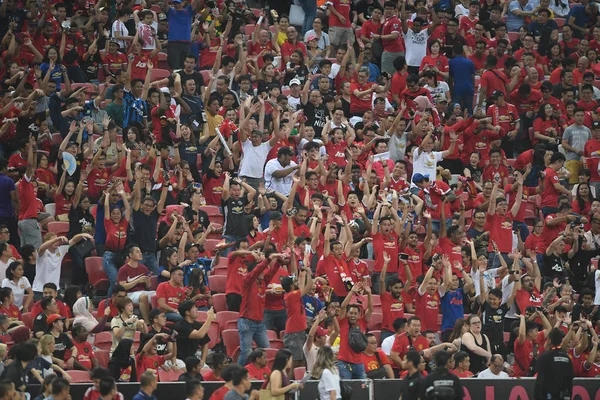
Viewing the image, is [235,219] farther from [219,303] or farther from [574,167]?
[574,167]

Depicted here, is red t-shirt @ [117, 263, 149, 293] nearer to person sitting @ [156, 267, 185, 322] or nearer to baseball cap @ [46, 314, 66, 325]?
person sitting @ [156, 267, 185, 322]

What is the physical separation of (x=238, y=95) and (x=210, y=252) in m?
3.67

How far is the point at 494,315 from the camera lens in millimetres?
16703

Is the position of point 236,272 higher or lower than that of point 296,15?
lower

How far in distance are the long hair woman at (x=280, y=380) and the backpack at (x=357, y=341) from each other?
1.95 m

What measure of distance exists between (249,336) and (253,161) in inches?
154

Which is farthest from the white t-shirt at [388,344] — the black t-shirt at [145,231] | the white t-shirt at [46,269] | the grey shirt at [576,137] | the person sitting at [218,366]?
A: the grey shirt at [576,137]

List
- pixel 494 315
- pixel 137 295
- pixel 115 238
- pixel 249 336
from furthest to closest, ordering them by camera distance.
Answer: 1. pixel 494 315
2. pixel 115 238
3. pixel 137 295
4. pixel 249 336

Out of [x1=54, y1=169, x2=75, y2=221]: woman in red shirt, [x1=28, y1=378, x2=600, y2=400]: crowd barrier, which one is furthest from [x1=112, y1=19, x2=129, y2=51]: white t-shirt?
[x1=28, y1=378, x2=600, y2=400]: crowd barrier

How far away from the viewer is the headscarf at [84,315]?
49.4ft

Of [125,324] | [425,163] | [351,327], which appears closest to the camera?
[125,324]

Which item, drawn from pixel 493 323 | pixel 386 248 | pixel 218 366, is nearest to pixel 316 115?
pixel 386 248

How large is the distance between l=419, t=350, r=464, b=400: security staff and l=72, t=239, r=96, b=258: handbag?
5801mm

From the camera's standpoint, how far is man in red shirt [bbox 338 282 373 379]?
49.1ft
